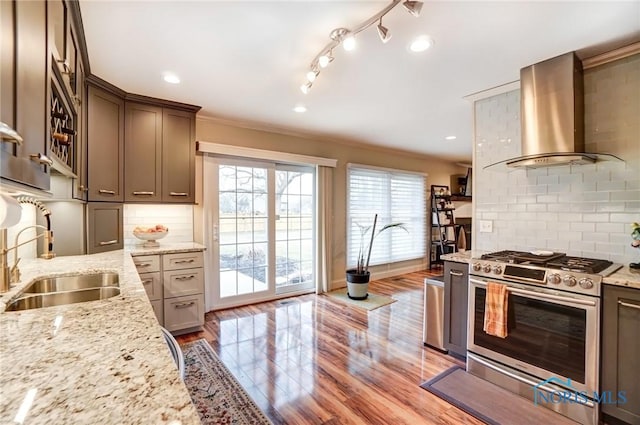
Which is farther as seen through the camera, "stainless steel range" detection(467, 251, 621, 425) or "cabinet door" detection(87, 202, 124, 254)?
"cabinet door" detection(87, 202, 124, 254)

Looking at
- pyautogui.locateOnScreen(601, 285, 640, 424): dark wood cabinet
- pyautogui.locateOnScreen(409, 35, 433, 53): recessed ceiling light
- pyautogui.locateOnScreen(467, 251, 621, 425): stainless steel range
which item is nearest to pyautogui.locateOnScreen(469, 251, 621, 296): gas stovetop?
pyautogui.locateOnScreen(467, 251, 621, 425): stainless steel range

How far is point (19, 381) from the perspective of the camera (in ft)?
2.19

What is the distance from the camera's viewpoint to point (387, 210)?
578 centimetres

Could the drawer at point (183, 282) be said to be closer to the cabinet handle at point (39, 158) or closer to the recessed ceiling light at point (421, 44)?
the cabinet handle at point (39, 158)

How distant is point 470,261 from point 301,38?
210cm

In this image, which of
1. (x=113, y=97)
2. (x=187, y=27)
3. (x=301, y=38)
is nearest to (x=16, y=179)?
(x=187, y=27)

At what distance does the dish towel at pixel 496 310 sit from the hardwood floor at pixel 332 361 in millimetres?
585

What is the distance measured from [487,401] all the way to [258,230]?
310 cm

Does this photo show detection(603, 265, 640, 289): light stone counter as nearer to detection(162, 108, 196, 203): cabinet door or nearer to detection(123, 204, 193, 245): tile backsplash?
detection(162, 108, 196, 203): cabinet door

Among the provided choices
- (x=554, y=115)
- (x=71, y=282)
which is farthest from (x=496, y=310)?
(x=71, y=282)

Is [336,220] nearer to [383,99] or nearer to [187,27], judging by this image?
[383,99]

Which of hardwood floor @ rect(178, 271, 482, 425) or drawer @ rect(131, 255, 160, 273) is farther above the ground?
drawer @ rect(131, 255, 160, 273)

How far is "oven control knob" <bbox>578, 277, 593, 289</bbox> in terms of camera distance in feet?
5.92

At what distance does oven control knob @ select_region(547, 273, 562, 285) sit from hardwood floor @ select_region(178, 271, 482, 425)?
39.5 inches
